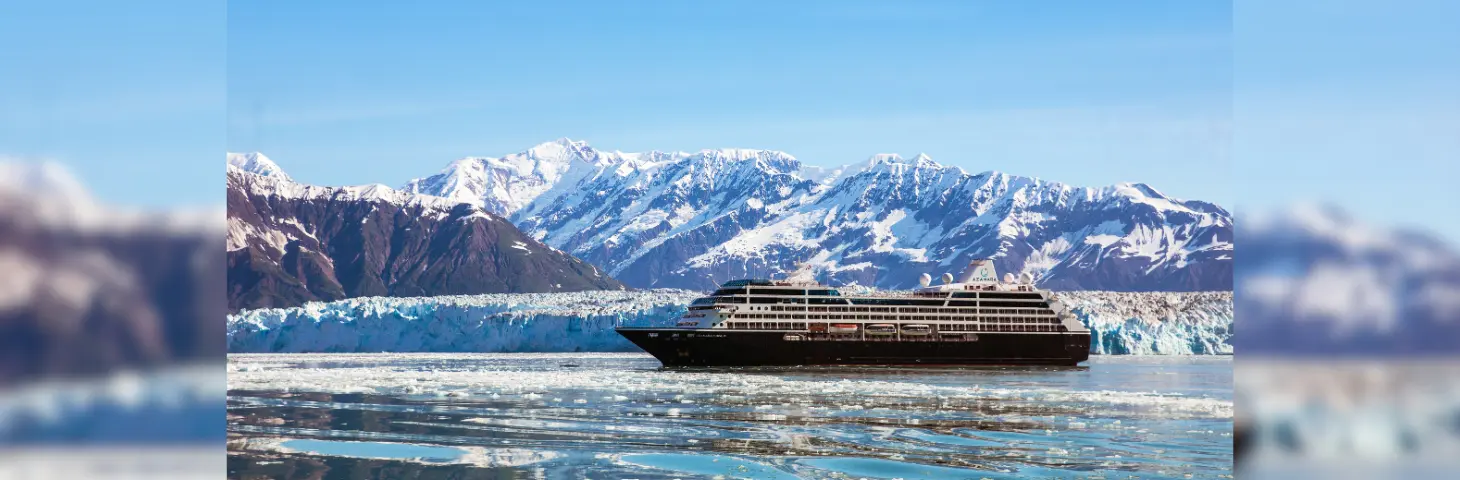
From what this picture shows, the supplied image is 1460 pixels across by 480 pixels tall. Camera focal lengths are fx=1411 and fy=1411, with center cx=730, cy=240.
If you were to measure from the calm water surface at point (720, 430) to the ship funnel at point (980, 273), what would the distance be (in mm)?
20221

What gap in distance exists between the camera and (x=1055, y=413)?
75.8 feet

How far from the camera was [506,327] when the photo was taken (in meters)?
64.4

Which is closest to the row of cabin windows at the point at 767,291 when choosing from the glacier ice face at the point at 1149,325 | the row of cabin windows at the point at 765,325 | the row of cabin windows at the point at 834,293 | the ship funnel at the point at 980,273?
the row of cabin windows at the point at 834,293

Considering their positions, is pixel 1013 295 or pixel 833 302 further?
pixel 1013 295

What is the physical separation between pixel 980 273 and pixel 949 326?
11.6 ft

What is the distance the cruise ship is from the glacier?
9.83 m

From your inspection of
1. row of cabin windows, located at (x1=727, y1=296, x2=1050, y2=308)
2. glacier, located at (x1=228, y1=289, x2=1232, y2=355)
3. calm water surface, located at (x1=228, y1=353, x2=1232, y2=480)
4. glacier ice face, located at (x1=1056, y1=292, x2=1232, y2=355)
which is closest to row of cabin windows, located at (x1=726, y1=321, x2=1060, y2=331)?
row of cabin windows, located at (x1=727, y1=296, x2=1050, y2=308)

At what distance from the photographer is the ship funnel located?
5450 cm

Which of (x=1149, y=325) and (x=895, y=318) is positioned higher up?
(x=895, y=318)

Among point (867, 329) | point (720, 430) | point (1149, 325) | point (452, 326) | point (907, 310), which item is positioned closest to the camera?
point (720, 430)

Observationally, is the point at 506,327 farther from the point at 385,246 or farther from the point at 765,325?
the point at 385,246

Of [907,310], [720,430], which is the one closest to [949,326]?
Result: [907,310]
